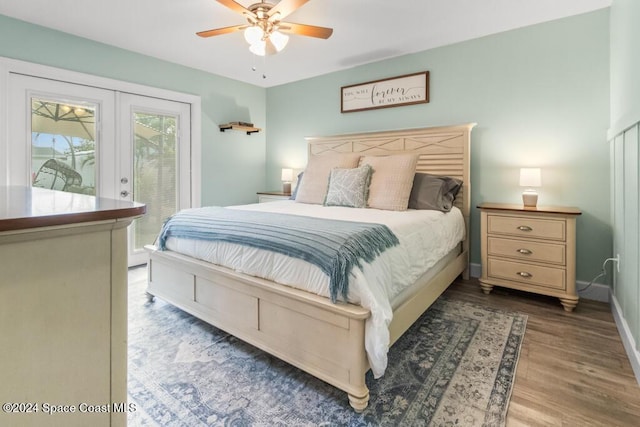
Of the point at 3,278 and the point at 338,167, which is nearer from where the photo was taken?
the point at 3,278

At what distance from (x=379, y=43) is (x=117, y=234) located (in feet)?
10.9

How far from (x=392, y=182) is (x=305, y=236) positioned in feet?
4.54

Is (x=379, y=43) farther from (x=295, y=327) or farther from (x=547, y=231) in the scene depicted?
(x=295, y=327)

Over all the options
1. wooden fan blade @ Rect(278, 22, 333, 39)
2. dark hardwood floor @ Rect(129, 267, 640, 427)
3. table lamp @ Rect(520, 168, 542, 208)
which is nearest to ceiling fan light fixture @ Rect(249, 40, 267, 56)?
wooden fan blade @ Rect(278, 22, 333, 39)

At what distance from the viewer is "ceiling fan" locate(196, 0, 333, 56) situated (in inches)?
88.5

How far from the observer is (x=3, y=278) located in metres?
0.57

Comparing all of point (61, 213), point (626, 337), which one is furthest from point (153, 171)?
point (626, 337)

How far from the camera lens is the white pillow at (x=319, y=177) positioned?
325 cm

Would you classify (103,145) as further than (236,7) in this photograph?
Yes

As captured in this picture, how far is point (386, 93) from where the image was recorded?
12.5ft

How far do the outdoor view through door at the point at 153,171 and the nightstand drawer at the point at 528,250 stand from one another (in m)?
3.54

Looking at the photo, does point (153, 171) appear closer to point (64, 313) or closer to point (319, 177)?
point (319, 177)

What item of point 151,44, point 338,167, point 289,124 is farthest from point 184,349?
point 289,124

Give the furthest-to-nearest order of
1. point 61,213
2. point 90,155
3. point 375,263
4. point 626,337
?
point 90,155
point 626,337
point 375,263
point 61,213
